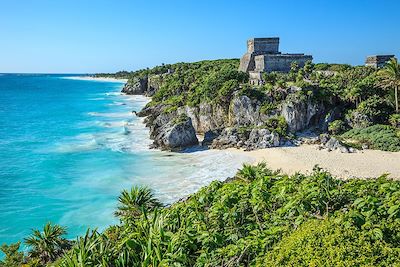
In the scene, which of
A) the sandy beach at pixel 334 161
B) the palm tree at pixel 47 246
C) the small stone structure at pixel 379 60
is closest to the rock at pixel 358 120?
the sandy beach at pixel 334 161

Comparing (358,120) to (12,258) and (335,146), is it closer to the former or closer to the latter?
(335,146)

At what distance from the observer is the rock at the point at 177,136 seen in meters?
33.5

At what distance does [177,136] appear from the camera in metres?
33.5

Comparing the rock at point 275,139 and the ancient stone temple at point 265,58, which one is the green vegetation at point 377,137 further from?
the ancient stone temple at point 265,58

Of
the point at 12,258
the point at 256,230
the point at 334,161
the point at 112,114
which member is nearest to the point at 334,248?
the point at 256,230

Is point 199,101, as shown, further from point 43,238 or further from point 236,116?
point 43,238

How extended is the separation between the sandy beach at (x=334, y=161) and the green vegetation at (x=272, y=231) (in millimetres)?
13026

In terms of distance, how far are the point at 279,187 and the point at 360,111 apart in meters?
25.8

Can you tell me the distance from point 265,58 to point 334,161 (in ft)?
81.7

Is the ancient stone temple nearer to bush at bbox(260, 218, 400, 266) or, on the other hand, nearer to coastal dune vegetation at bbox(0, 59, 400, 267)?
coastal dune vegetation at bbox(0, 59, 400, 267)

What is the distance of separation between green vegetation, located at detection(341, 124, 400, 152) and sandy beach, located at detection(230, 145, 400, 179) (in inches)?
39.7

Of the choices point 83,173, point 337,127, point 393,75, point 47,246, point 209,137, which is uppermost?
point 393,75

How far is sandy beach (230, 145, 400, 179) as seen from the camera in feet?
76.8

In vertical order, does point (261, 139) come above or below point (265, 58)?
below
